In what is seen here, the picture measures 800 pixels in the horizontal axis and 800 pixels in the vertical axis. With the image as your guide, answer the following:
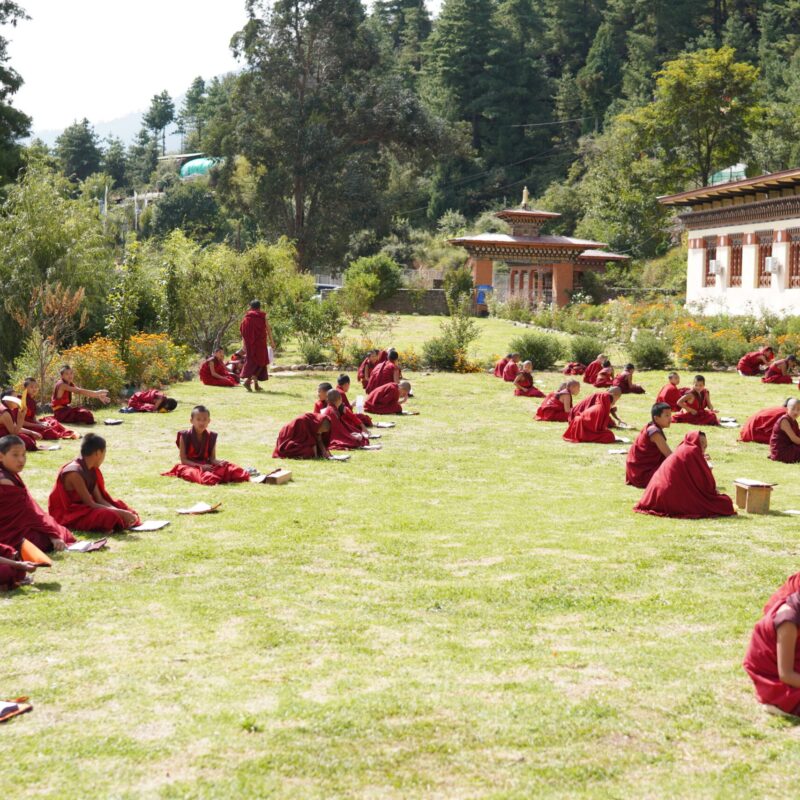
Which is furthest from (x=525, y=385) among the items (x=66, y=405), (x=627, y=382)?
(x=66, y=405)

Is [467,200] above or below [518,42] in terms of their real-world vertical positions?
below

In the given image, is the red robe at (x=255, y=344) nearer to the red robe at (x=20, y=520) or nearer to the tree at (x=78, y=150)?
the red robe at (x=20, y=520)

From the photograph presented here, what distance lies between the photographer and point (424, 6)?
91.4 metres

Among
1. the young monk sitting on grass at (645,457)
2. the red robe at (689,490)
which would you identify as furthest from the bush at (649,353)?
the red robe at (689,490)

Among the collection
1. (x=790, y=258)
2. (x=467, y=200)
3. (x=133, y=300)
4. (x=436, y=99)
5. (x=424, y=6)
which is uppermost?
(x=424, y=6)

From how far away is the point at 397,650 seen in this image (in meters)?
6.43

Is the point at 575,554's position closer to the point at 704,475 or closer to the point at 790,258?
the point at 704,475

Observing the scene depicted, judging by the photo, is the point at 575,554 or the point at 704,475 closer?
the point at 575,554

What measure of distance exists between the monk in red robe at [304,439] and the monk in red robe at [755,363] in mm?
14563

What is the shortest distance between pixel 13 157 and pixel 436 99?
48.4 meters

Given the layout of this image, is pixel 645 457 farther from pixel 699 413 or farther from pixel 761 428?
pixel 699 413

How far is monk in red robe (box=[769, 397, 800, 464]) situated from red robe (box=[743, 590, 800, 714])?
8.76 metres

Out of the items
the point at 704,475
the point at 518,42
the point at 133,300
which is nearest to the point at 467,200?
the point at 518,42

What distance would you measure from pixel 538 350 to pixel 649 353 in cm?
279
